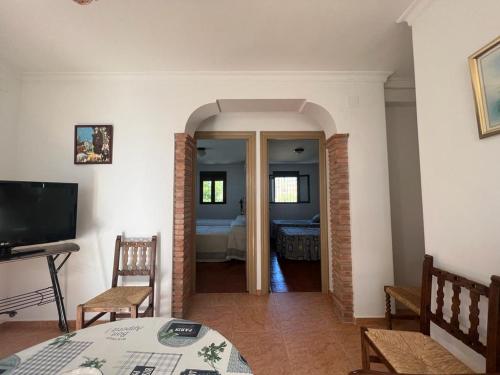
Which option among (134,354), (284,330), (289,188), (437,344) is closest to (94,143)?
(134,354)

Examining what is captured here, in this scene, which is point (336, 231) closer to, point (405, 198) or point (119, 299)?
point (405, 198)

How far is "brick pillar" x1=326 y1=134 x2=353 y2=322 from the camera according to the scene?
232 cm

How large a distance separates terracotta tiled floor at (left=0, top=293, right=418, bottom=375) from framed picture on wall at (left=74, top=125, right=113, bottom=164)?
1.69 meters

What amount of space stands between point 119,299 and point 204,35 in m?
2.23

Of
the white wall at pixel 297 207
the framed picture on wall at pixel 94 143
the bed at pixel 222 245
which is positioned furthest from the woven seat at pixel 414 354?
the white wall at pixel 297 207

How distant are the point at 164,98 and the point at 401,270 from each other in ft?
10.8

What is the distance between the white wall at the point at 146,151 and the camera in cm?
233

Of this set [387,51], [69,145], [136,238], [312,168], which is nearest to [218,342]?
[136,238]

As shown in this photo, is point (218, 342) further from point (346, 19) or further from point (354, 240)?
point (346, 19)

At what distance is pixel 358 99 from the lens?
2.44 metres

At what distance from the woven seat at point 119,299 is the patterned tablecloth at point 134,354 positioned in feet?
2.41

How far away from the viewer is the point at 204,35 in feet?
6.09

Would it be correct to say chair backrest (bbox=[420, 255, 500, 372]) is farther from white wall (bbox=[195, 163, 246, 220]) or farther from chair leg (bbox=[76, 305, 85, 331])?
white wall (bbox=[195, 163, 246, 220])

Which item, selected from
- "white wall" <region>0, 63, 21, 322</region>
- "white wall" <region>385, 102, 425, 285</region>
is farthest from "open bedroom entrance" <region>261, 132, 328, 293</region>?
"white wall" <region>0, 63, 21, 322</region>
